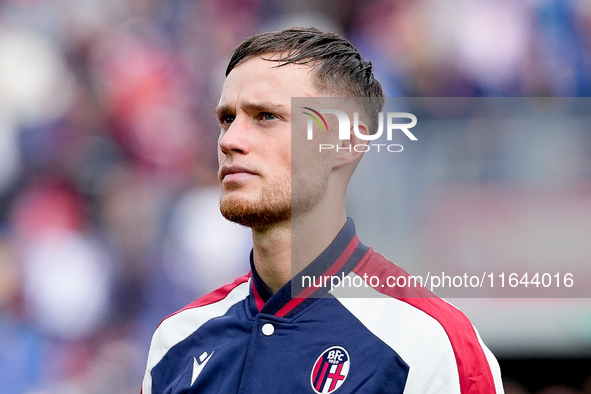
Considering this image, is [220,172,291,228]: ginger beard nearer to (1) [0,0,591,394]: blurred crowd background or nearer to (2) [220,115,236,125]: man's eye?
(2) [220,115,236,125]: man's eye

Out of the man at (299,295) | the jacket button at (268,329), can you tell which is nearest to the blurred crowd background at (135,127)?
the man at (299,295)

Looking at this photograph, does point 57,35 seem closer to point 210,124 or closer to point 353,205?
point 210,124

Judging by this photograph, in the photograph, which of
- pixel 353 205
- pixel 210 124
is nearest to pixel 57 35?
pixel 210 124

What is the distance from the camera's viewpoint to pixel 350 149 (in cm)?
201

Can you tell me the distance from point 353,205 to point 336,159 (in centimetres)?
141

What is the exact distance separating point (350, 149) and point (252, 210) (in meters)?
0.39

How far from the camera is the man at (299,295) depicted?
168cm

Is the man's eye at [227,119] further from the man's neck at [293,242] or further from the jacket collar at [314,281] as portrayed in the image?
the jacket collar at [314,281]

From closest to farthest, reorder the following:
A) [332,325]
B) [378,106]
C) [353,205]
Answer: [332,325]
[378,106]
[353,205]

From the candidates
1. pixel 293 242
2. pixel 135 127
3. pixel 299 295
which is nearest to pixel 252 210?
pixel 293 242

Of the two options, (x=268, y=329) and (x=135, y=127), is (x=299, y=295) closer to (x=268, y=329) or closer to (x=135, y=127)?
(x=268, y=329)

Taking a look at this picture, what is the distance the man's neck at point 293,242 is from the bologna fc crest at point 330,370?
10.8 inches

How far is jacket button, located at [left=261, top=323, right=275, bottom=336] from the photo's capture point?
187 cm

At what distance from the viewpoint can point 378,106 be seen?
2.15 metres
